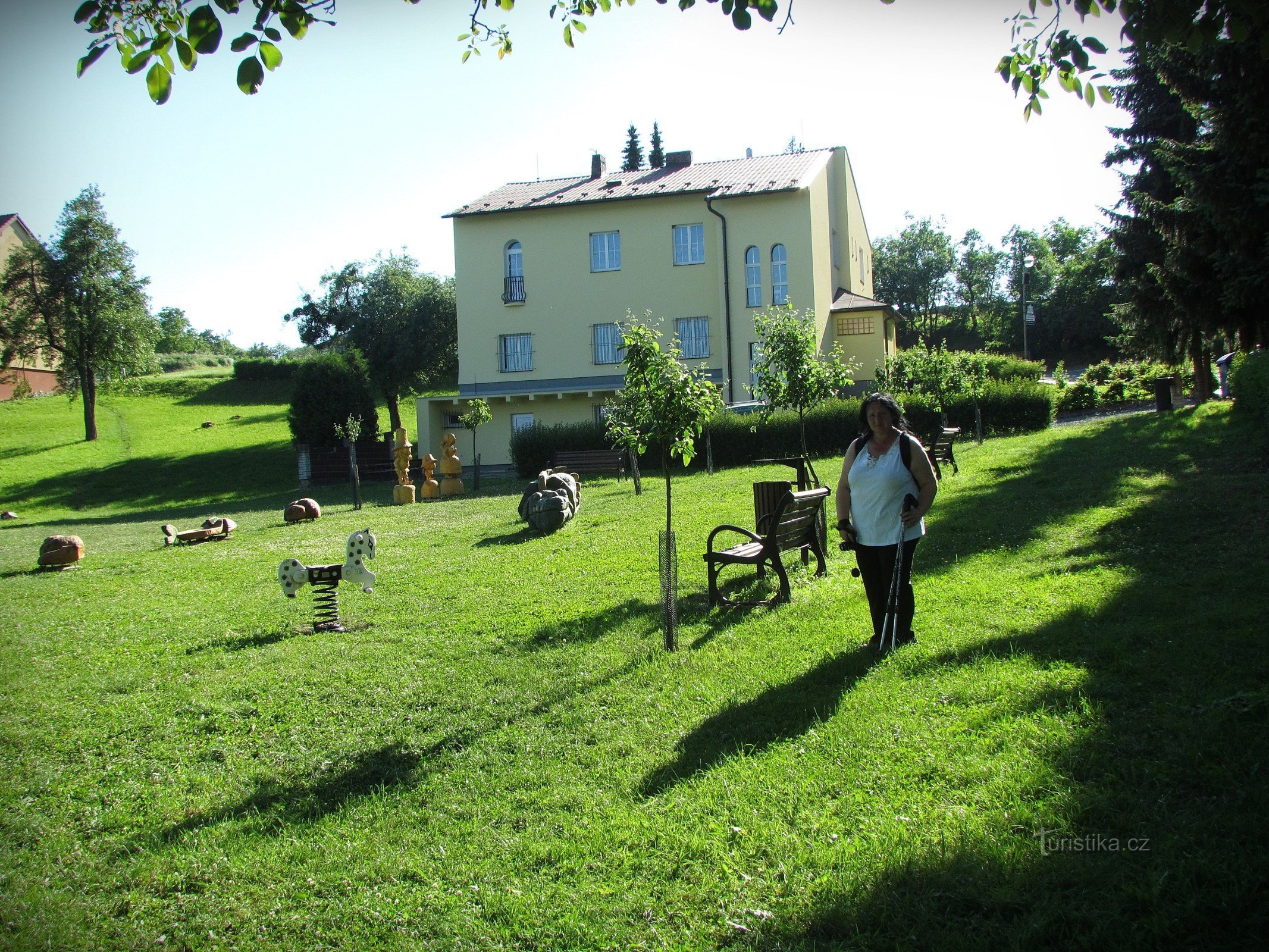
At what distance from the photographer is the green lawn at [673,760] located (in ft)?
11.1

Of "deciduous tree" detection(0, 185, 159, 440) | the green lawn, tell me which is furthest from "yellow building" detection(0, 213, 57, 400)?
the green lawn

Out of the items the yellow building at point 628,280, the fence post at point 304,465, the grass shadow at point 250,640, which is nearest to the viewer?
the grass shadow at point 250,640

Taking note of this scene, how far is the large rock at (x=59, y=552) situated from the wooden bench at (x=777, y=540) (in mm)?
12179

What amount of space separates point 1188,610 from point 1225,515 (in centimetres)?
377

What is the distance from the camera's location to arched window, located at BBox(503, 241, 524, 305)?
116ft

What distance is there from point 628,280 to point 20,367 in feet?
106

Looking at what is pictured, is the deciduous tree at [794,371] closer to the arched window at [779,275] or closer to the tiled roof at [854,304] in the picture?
the arched window at [779,275]

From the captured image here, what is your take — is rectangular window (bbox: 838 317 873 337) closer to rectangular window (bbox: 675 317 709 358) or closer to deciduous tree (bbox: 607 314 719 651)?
rectangular window (bbox: 675 317 709 358)

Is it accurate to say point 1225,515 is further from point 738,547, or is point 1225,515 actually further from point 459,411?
point 459,411

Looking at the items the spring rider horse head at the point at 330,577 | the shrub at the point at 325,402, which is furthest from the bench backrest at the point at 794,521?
the shrub at the point at 325,402

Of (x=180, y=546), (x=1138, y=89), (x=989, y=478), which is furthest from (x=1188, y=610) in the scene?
(x=1138, y=89)

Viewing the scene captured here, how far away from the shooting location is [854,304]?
34406mm

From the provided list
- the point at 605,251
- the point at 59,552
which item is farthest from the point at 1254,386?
the point at 605,251

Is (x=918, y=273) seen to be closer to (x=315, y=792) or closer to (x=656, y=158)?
(x=656, y=158)
